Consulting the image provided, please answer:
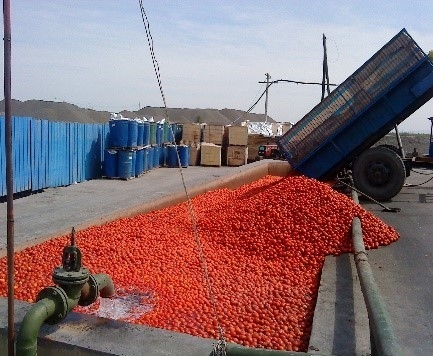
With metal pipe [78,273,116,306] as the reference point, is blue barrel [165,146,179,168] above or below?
below

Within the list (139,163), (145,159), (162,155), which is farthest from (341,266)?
(162,155)

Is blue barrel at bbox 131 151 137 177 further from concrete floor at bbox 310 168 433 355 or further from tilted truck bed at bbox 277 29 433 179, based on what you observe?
concrete floor at bbox 310 168 433 355

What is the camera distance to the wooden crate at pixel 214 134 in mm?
25031

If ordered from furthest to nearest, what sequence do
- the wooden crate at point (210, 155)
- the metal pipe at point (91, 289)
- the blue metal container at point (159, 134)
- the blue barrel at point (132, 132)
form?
the wooden crate at point (210, 155) → the blue metal container at point (159, 134) → the blue barrel at point (132, 132) → the metal pipe at point (91, 289)

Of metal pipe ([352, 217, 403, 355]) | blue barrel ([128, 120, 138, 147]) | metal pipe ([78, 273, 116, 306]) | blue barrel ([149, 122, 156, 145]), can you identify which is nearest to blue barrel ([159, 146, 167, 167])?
blue barrel ([149, 122, 156, 145])

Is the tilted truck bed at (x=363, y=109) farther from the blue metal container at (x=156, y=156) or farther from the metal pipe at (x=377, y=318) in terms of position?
the blue metal container at (x=156, y=156)

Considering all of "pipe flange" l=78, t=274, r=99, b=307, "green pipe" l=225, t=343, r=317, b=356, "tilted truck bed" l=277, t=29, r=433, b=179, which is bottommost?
"green pipe" l=225, t=343, r=317, b=356

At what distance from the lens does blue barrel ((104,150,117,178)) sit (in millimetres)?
15891

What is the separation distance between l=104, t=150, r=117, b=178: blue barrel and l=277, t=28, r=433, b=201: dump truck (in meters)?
6.40

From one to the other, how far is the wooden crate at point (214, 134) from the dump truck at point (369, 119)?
43.7 ft

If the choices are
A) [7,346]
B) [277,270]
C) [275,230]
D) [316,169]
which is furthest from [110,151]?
[7,346]

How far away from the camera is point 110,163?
15.9 m

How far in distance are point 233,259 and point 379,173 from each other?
5.66 metres

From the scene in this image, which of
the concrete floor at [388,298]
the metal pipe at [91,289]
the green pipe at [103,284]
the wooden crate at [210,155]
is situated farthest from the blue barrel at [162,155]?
the metal pipe at [91,289]
